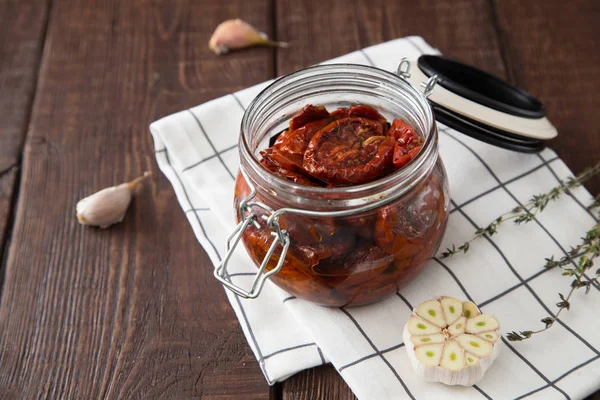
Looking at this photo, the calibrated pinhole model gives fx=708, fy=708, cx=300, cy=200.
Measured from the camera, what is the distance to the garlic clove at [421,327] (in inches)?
39.5

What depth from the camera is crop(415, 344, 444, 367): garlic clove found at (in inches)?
38.1

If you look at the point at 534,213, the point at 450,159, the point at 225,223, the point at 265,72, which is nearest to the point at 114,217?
the point at 225,223

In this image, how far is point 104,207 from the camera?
127 cm

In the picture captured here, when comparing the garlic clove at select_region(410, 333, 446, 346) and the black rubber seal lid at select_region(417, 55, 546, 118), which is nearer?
the garlic clove at select_region(410, 333, 446, 346)

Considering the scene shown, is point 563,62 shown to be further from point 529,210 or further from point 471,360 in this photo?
point 471,360

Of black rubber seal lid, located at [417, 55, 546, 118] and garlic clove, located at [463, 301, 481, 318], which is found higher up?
black rubber seal lid, located at [417, 55, 546, 118]

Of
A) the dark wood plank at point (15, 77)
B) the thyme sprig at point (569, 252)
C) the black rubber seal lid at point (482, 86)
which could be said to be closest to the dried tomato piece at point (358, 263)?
the thyme sprig at point (569, 252)

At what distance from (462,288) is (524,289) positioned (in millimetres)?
95

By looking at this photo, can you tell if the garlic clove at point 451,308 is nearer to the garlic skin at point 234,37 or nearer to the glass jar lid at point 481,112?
the glass jar lid at point 481,112

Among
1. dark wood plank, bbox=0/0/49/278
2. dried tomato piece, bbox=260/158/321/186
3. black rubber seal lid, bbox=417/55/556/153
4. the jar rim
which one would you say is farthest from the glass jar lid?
dark wood plank, bbox=0/0/49/278

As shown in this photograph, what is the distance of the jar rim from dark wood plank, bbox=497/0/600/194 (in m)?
0.46

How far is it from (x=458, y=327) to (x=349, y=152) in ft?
0.96

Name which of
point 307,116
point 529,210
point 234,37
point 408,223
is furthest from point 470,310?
point 234,37

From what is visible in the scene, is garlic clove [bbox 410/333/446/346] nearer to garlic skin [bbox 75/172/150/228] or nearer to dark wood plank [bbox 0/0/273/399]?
dark wood plank [bbox 0/0/273/399]
